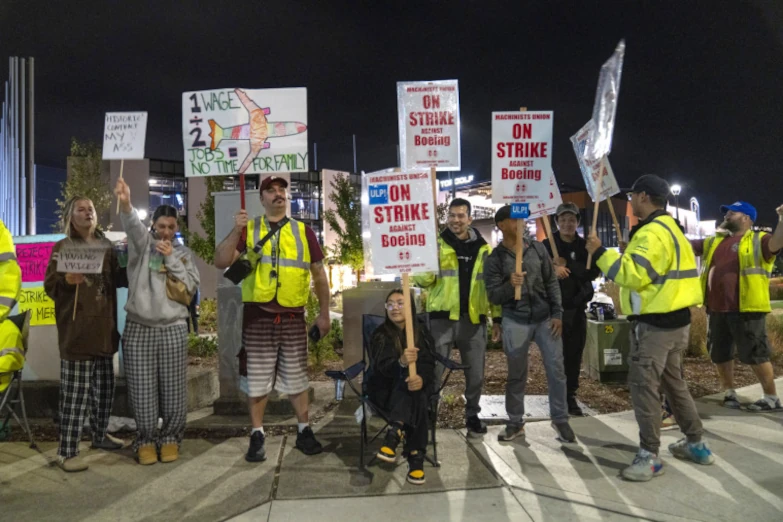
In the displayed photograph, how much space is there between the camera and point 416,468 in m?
3.73

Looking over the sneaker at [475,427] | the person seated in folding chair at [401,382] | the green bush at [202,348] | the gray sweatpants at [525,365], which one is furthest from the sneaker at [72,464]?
the green bush at [202,348]

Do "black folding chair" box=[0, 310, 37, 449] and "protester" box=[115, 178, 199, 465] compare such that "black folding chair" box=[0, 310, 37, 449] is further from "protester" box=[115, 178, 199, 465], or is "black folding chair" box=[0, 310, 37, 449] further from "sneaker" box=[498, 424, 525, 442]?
"sneaker" box=[498, 424, 525, 442]

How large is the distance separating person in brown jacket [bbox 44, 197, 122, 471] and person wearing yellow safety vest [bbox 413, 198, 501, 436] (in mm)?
2624

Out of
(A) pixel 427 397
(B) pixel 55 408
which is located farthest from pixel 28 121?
(A) pixel 427 397

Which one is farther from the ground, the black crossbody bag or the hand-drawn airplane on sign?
the hand-drawn airplane on sign

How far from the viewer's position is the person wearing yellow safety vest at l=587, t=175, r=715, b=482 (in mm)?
3752

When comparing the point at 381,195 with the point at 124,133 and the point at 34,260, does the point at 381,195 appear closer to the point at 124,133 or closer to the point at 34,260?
the point at 124,133

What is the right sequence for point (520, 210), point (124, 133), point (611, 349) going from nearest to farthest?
point (124, 133)
point (520, 210)
point (611, 349)

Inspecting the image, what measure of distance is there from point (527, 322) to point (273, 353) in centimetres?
220

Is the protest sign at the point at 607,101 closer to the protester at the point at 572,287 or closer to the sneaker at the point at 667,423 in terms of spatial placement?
the protester at the point at 572,287

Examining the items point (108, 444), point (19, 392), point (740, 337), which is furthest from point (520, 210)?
point (19, 392)

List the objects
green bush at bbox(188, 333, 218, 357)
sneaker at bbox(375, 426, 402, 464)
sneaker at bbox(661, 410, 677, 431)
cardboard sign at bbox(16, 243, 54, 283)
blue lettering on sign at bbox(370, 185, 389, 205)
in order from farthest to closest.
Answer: green bush at bbox(188, 333, 218, 357)
cardboard sign at bbox(16, 243, 54, 283)
sneaker at bbox(661, 410, 677, 431)
blue lettering on sign at bbox(370, 185, 389, 205)
sneaker at bbox(375, 426, 402, 464)

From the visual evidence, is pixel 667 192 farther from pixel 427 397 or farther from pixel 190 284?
pixel 190 284

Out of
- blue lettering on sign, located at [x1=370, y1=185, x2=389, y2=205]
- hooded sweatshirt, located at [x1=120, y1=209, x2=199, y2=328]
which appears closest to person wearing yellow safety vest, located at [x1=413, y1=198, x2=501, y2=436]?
blue lettering on sign, located at [x1=370, y1=185, x2=389, y2=205]
